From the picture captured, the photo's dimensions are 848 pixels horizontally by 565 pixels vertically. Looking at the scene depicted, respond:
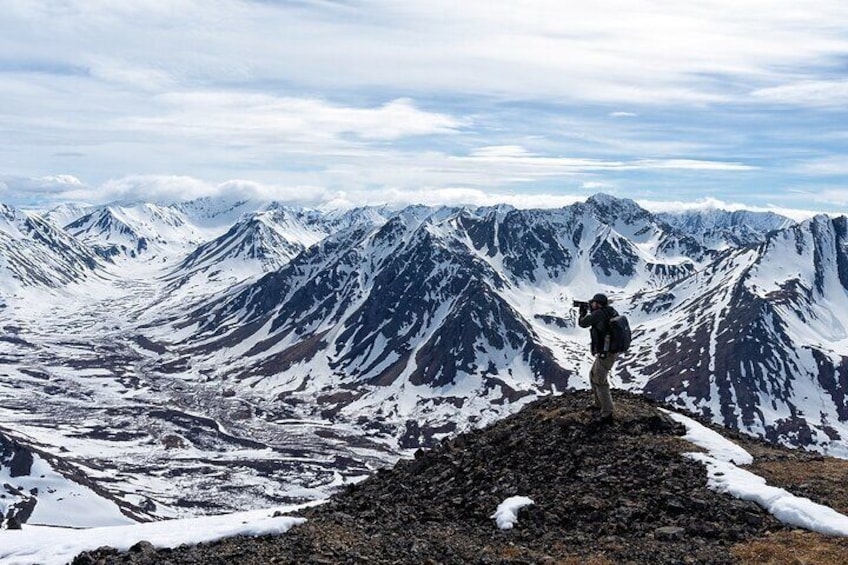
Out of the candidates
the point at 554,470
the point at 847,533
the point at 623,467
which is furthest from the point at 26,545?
the point at 847,533

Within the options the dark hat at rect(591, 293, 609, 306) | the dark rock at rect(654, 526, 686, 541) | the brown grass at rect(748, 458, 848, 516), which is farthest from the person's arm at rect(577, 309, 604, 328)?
the dark rock at rect(654, 526, 686, 541)

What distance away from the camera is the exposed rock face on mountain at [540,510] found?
21141mm

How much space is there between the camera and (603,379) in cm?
3120

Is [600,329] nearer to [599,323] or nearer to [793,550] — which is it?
[599,323]

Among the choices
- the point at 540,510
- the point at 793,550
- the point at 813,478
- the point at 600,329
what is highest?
the point at 600,329

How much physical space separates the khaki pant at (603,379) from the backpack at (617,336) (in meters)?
0.51

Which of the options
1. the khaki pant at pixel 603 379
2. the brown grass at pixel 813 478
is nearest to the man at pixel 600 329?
the khaki pant at pixel 603 379

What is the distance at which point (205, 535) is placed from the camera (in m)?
23.4

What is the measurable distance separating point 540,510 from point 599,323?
921 cm

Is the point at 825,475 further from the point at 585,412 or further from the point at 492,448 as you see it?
the point at 492,448

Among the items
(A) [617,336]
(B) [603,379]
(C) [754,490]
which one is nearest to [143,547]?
(B) [603,379]

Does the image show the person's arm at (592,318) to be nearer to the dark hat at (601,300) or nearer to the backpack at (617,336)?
the dark hat at (601,300)

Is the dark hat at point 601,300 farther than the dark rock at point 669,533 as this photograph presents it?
Yes

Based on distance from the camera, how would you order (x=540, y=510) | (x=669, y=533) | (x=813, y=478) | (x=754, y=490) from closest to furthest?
(x=669, y=533) < (x=754, y=490) < (x=540, y=510) < (x=813, y=478)
